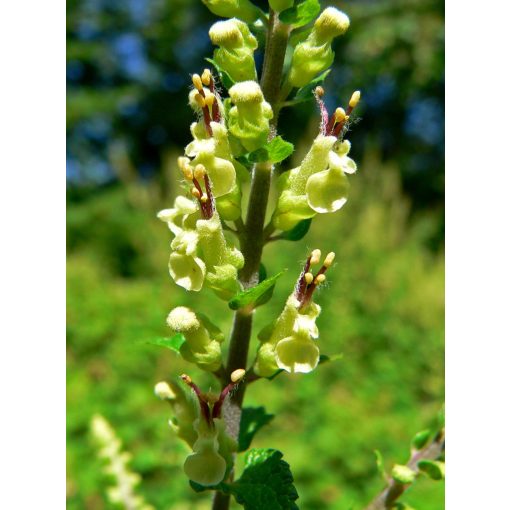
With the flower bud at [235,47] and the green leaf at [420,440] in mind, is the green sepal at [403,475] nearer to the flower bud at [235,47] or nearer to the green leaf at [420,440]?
the green leaf at [420,440]

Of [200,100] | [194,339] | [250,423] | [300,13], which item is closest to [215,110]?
[200,100]

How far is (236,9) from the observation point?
2.12 ft

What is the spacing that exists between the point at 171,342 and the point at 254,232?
171mm

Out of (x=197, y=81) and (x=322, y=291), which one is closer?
(x=197, y=81)

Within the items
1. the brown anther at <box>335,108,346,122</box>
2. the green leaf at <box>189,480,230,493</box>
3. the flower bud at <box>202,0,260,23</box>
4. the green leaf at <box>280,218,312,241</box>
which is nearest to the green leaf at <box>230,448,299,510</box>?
the green leaf at <box>189,480,230,493</box>

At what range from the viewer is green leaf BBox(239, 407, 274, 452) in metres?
0.68

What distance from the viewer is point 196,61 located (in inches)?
373

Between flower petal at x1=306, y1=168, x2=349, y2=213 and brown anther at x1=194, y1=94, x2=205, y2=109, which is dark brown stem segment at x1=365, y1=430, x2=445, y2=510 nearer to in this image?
flower petal at x1=306, y1=168, x2=349, y2=213

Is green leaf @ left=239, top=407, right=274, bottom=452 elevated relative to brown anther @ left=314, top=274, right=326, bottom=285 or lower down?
lower down

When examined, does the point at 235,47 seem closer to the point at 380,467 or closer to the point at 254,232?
the point at 254,232

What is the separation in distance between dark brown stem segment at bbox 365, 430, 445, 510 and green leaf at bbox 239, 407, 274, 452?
0.54 ft

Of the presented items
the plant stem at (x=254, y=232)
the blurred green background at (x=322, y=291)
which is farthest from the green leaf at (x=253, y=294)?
the blurred green background at (x=322, y=291)

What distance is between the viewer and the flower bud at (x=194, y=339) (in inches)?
24.3

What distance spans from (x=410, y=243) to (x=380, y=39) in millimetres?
2335
